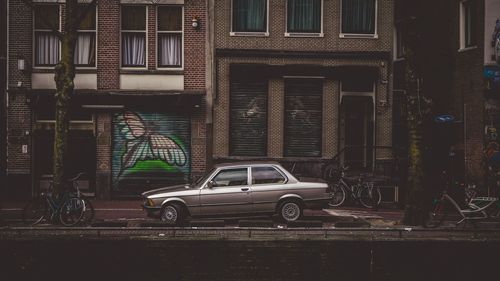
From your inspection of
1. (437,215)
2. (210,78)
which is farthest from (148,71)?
(437,215)

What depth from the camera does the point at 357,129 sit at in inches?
1100

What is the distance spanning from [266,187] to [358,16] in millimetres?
10865

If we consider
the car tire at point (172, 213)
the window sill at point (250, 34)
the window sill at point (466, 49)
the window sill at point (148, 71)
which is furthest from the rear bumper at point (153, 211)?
the window sill at point (466, 49)

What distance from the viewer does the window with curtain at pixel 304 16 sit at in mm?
27641

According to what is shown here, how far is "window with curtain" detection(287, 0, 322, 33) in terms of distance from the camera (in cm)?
2764

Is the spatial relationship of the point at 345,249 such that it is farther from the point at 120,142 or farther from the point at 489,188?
the point at 120,142

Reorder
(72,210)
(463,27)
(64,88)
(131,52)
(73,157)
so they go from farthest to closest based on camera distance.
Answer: (463,27) → (131,52) → (73,157) → (64,88) → (72,210)

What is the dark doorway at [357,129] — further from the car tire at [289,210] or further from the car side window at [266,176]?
the car tire at [289,210]

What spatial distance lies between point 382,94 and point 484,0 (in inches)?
190

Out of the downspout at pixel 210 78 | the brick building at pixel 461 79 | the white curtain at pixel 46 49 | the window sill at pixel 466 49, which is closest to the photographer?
the brick building at pixel 461 79

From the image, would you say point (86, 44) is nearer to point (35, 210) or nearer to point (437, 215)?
point (35, 210)

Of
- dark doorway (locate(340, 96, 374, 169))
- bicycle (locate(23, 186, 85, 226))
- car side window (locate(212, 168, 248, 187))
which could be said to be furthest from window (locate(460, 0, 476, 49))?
bicycle (locate(23, 186, 85, 226))

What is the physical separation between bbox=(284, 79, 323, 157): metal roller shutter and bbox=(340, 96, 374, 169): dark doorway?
924 mm

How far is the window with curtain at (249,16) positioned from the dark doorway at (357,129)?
4.16 meters
